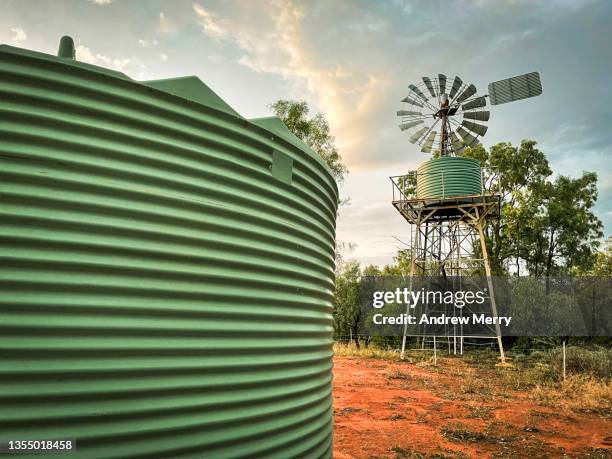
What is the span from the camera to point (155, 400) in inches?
67.1

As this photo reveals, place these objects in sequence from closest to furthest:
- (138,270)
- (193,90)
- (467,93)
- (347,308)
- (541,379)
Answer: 1. (138,270)
2. (193,90)
3. (541,379)
4. (467,93)
5. (347,308)

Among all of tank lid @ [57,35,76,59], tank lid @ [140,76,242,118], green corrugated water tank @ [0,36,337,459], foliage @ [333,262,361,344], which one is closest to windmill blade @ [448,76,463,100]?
foliage @ [333,262,361,344]

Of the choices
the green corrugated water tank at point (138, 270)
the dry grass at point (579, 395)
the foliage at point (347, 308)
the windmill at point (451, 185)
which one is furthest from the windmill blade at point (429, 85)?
the green corrugated water tank at point (138, 270)

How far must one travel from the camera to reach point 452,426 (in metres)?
7.48

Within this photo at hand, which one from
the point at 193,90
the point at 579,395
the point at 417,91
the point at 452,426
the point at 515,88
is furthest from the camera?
the point at 417,91

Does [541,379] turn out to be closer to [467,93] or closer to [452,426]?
[452,426]

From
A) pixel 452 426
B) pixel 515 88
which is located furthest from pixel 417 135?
pixel 452 426

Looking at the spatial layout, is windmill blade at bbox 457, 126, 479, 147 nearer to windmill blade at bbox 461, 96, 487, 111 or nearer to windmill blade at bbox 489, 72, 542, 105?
windmill blade at bbox 461, 96, 487, 111

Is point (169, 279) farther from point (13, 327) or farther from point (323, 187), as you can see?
point (323, 187)

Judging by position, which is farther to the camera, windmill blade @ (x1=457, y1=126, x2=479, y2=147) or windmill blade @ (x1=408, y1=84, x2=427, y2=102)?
windmill blade @ (x1=408, y1=84, x2=427, y2=102)

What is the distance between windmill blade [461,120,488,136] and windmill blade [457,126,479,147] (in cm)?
21

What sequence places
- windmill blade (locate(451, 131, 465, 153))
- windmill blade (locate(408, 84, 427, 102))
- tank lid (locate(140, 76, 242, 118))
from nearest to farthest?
tank lid (locate(140, 76, 242, 118)) → windmill blade (locate(451, 131, 465, 153)) → windmill blade (locate(408, 84, 427, 102))

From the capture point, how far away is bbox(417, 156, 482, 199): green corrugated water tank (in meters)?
16.3

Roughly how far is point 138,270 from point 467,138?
20.0 meters
